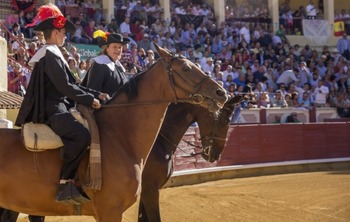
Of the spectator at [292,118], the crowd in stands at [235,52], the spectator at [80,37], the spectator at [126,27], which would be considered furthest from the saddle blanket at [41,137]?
the spectator at [126,27]

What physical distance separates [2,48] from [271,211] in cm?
470

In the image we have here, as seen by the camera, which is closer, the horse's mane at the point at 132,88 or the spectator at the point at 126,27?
the horse's mane at the point at 132,88

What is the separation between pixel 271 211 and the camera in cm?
→ 825

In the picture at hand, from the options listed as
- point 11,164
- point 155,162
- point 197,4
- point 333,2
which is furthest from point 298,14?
point 11,164

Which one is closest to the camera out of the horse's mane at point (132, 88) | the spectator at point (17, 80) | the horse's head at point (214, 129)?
the horse's mane at point (132, 88)

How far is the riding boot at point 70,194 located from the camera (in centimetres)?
425

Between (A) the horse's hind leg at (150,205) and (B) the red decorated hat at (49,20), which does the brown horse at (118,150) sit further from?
(A) the horse's hind leg at (150,205)

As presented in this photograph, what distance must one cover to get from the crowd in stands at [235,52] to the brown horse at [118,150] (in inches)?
321

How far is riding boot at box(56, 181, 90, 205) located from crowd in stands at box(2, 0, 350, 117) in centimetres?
843

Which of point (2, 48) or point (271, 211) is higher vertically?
point (2, 48)

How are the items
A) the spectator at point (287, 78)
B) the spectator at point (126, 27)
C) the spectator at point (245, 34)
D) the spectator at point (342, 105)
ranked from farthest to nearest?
the spectator at point (245, 34) → the spectator at point (287, 78) → the spectator at point (126, 27) → the spectator at point (342, 105)

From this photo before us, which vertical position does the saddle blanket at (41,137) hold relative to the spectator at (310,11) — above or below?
below

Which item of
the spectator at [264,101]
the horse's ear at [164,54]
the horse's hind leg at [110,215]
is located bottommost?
the spectator at [264,101]

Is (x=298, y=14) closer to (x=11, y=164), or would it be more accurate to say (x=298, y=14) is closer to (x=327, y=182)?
(x=327, y=182)
